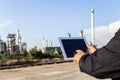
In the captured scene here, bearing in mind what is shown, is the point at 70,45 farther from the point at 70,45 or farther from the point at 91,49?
the point at 91,49

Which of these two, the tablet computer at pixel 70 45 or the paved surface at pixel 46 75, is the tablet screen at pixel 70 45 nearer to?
the tablet computer at pixel 70 45

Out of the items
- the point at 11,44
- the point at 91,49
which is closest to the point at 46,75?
the point at 91,49

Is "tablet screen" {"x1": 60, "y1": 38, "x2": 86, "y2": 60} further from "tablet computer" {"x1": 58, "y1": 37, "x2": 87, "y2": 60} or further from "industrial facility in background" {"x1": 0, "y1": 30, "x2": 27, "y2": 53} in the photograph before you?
"industrial facility in background" {"x1": 0, "y1": 30, "x2": 27, "y2": 53}

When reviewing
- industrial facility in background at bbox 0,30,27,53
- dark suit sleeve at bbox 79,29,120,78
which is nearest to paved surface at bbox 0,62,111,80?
dark suit sleeve at bbox 79,29,120,78

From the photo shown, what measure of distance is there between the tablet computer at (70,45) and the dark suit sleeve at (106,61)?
0.62 m

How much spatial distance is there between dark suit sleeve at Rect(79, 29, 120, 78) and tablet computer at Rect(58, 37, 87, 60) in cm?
62

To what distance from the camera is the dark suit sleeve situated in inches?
93.4

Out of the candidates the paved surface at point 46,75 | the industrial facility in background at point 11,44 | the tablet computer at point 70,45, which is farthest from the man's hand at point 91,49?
the industrial facility in background at point 11,44

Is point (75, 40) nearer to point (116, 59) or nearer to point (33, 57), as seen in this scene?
point (116, 59)

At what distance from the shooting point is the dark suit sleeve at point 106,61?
2371 millimetres

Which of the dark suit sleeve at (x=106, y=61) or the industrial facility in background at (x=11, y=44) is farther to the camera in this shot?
the industrial facility in background at (x=11, y=44)

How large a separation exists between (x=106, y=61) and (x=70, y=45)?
873mm

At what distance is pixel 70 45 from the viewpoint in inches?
127

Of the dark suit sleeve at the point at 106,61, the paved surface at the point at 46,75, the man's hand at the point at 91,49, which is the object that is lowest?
the paved surface at the point at 46,75
